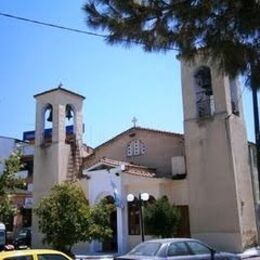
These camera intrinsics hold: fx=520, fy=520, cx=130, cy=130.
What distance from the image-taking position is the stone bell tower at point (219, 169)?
26578 mm

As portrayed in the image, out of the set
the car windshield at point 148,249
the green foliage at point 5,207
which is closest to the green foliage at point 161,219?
the green foliage at point 5,207

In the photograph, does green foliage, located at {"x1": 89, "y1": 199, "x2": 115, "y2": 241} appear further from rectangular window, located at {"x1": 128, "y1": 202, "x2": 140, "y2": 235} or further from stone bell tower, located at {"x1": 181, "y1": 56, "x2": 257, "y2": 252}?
stone bell tower, located at {"x1": 181, "y1": 56, "x2": 257, "y2": 252}

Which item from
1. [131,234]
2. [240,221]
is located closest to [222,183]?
[240,221]

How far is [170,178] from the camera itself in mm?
30359

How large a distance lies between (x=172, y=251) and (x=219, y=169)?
12.9 meters

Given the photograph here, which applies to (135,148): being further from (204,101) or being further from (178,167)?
(204,101)

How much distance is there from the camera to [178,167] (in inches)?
1198

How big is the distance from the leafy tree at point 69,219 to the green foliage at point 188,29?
14142mm

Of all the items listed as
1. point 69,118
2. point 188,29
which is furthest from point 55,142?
point 188,29

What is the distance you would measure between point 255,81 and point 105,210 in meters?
15.5

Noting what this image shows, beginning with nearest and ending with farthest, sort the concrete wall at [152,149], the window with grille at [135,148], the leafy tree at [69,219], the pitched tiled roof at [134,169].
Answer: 1. the leafy tree at [69,219]
2. the pitched tiled roof at [134,169]
3. the concrete wall at [152,149]
4. the window with grille at [135,148]

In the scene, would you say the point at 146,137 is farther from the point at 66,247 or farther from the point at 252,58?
the point at 252,58

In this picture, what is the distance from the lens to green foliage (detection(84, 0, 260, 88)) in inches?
389

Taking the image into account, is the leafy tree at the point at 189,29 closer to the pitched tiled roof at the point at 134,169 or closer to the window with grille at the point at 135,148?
the pitched tiled roof at the point at 134,169
